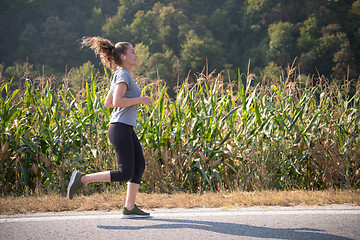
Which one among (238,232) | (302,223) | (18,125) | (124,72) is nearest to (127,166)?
(124,72)

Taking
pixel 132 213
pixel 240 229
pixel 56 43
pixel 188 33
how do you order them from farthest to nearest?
pixel 188 33 → pixel 56 43 → pixel 132 213 → pixel 240 229

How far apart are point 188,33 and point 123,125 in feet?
203

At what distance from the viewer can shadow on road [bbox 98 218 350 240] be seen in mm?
3113

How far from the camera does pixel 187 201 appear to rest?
4.15 m

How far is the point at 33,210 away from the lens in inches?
160

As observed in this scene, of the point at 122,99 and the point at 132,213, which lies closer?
the point at 122,99

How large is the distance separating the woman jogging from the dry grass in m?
0.43

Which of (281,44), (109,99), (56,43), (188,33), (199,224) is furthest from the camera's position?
(188,33)

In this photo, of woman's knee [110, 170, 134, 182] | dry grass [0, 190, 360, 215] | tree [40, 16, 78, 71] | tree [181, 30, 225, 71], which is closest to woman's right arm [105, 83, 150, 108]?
woman's knee [110, 170, 134, 182]

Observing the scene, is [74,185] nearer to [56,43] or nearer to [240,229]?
[240,229]

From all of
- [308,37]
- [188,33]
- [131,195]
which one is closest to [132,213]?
[131,195]

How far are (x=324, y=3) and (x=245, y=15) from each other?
1281cm

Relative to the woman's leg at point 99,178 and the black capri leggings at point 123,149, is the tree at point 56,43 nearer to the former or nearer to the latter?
the woman's leg at point 99,178

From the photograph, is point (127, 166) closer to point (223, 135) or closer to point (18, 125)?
point (223, 135)
